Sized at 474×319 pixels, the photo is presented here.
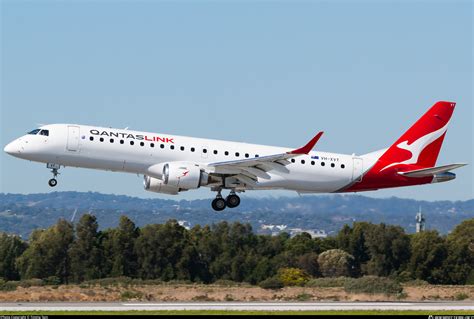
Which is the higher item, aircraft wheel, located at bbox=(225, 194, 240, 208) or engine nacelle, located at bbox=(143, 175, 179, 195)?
engine nacelle, located at bbox=(143, 175, 179, 195)

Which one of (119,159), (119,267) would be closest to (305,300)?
(119,159)

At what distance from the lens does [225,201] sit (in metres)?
55.8

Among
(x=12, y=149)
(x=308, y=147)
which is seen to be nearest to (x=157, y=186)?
(x=12, y=149)

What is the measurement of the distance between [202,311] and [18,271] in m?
37.3

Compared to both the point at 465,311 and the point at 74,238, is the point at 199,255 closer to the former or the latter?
the point at 74,238

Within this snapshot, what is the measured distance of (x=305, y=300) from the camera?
174 ft

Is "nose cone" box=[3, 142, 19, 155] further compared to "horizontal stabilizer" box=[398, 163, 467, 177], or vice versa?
"horizontal stabilizer" box=[398, 163, 467, 177]

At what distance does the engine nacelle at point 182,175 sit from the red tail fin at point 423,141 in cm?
1090

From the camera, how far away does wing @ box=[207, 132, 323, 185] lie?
52728mm

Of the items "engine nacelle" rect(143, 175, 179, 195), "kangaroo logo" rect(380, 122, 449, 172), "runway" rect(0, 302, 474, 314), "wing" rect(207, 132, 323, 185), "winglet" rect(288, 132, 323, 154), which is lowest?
"runway" rect(0, 302, 474, 314)

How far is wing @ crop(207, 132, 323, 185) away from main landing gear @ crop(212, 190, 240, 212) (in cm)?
115

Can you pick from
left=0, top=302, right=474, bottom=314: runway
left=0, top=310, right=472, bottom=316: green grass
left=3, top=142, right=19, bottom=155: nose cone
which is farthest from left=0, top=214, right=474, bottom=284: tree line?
left=0, top=310, right=472, bottom=316: green grass

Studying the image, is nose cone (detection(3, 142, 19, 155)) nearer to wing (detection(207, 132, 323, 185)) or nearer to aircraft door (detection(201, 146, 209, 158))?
aircraft door (detection(201, 146, 209, 158))

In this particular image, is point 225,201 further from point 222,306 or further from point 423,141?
point 423,141
